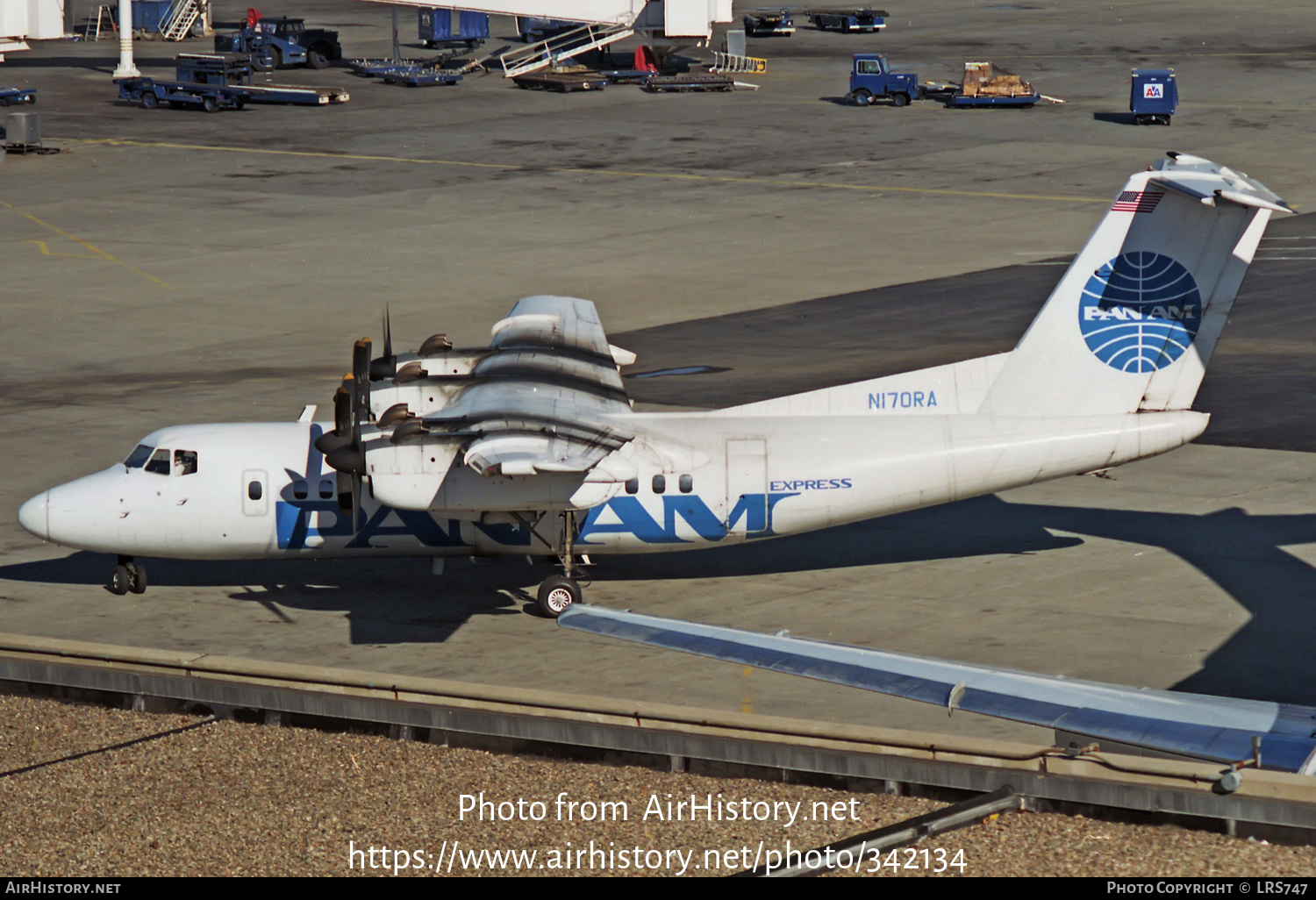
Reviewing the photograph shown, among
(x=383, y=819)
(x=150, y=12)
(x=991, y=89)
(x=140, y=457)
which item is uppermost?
(x=150, y=12)

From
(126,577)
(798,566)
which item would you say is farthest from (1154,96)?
(126,577)

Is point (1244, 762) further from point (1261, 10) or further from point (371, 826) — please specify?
point (1261, 10)

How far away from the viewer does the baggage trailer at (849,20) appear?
10556cm

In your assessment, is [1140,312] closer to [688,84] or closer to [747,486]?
[747,486]

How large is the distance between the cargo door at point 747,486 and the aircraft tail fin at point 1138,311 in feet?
11.6

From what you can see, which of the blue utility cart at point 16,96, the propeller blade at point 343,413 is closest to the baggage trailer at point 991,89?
the blue utility cart at point 16,96

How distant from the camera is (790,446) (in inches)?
952

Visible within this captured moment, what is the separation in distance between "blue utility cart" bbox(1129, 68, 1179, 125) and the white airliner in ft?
161

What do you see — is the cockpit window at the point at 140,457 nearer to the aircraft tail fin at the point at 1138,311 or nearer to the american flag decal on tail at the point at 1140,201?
the aircraft tail fin at the point at 1138,311

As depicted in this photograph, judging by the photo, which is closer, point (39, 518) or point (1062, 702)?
point (1062, 702)

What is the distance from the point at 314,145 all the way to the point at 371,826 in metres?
56.8

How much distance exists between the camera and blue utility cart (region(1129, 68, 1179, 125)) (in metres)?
69.8

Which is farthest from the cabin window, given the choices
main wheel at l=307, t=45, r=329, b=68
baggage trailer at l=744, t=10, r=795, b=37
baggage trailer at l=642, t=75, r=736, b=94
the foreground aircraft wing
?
baggage trailer at l=744, t=10, r=795, b=37

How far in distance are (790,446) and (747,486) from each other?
862 millimetres
